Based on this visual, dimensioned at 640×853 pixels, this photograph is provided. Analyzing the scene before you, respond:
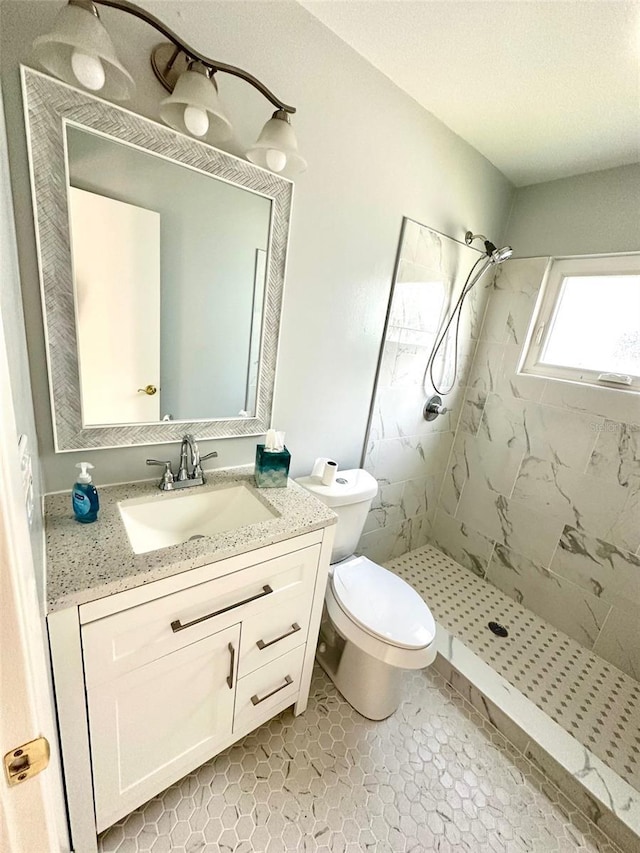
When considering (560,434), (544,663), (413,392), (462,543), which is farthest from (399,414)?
(544,663)

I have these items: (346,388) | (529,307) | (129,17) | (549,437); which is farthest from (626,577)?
(129,17)

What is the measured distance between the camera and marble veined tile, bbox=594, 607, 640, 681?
5.19ft

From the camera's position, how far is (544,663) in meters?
1.63

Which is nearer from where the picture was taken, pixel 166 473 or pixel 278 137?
pixel 278 137

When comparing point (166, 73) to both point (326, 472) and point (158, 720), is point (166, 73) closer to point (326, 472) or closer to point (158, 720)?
point (326, 472)

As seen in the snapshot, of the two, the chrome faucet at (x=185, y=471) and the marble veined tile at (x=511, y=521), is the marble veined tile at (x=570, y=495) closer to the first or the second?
the marble veined tile at (x=511, y=521)

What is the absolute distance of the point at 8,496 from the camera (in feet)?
1.10

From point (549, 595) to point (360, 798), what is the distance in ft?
4.50

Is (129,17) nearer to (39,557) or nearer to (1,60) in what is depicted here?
(1,60)

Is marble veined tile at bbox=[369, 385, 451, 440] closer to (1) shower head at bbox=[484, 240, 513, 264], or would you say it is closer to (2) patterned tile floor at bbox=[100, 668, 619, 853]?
(1) shower head at bbox=[484, 240, 513, 264]

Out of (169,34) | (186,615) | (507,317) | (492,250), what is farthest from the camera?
(507,317)

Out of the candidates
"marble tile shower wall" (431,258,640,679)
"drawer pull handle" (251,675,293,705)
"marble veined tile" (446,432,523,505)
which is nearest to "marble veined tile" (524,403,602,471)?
"marble tile shower wall" (431,258,640,679)

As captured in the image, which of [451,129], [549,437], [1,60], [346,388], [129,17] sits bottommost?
[549,437]

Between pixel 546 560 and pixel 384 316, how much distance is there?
1.57 meters
